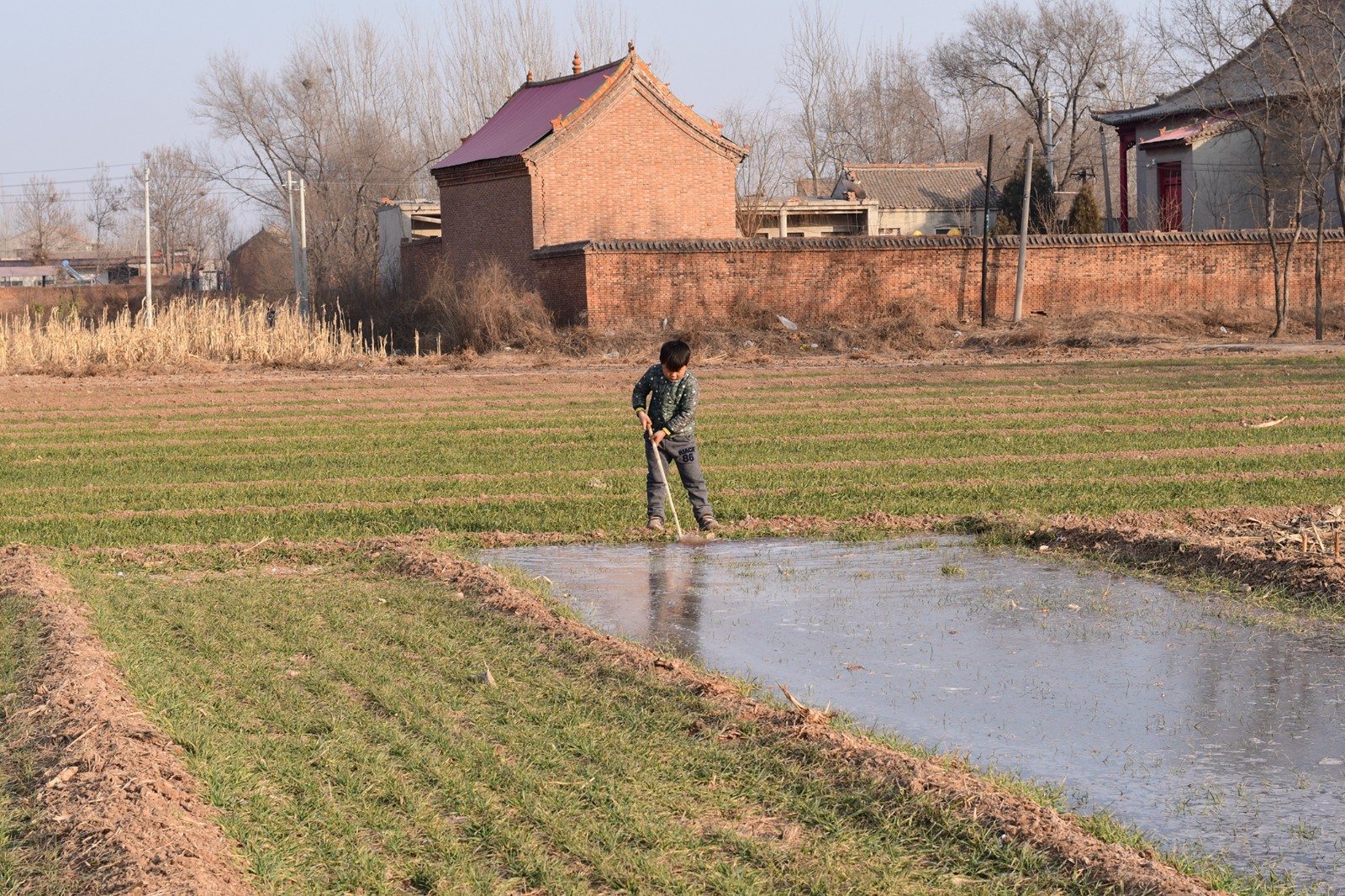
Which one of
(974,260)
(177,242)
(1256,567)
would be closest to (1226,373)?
(974,260)

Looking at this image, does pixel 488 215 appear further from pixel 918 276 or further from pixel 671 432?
pixel 671 432

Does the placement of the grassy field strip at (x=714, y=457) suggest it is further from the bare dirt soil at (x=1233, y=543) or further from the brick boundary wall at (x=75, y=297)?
the brick boundary wall at (x=75, y=297)

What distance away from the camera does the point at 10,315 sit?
61719mm

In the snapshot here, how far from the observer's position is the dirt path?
4461 mm

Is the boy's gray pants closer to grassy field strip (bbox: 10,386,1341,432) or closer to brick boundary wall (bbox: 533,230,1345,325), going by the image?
grassy field strip (bbox: 10,386,1341,432)

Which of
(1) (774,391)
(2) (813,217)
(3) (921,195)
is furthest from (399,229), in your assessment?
(1) (774,391)

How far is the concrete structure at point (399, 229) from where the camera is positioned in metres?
53.3

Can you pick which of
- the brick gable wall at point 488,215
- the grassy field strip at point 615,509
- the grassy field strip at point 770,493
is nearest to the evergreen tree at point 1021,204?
the brick gable wall at point 488,215

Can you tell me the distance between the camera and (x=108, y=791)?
5098 mm

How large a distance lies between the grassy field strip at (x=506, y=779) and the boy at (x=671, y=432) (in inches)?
153

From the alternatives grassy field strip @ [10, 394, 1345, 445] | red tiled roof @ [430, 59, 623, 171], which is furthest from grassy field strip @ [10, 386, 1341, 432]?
red tiled roof @ [430, 59, 623, 171]

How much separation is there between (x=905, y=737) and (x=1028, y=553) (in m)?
4.83

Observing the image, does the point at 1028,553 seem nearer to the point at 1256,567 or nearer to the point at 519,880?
the point at 1256,567

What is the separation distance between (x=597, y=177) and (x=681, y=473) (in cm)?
3330
